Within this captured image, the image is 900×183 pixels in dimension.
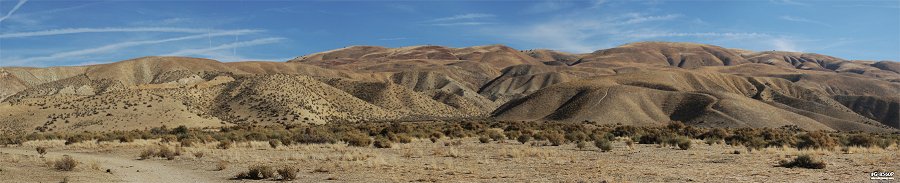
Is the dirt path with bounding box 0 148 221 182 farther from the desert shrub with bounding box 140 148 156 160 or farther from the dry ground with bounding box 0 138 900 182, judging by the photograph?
the desert shrub with bounding box 140 148 156 160

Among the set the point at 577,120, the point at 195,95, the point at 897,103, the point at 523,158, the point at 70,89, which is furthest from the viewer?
the point at 897,103

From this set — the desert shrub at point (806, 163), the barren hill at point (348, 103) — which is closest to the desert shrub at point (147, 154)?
the desert shrub at point (806, 163)

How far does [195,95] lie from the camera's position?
3718 inches

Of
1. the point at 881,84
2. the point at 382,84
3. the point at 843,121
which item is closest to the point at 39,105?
the point at 382,84

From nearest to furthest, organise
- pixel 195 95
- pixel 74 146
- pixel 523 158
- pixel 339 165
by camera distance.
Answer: pixel 339 165 < pixel 523 158 < pixel 74 146 < pixel 195 95

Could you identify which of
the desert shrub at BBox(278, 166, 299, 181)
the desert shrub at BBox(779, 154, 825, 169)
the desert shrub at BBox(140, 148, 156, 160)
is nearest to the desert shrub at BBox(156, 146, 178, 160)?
the desert shrub at BBox(140, 148, 156, 160)

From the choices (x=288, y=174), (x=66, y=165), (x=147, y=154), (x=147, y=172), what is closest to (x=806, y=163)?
(x=288, y=174)

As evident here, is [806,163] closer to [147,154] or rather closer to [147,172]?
[147,172]

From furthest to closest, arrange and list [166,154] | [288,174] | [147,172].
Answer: [166,154], [147,172], [288,174]

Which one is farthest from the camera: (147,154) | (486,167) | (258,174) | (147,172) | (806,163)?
(147,154)

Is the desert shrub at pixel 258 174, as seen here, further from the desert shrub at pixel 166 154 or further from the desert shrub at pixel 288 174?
the desert shrub at pixel 166 154

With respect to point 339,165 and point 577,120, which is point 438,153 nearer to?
point 339,165

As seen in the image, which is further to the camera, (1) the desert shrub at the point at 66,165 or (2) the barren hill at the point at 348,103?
(2) the barren hill at the point at 348,103

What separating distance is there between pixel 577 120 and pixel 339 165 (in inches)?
2651
